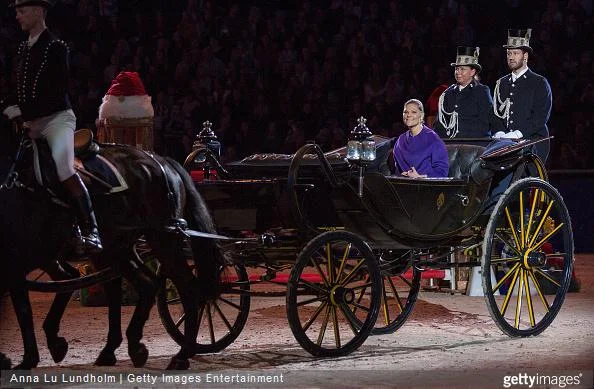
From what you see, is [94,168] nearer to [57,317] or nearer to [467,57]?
[57,317]

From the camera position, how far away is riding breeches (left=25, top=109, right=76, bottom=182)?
6.93 metres

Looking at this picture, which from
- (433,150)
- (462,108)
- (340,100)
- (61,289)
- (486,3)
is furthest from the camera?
(486,3)

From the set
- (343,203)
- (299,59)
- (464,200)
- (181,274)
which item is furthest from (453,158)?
(299,59)

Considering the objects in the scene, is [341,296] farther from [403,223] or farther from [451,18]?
[451,18]

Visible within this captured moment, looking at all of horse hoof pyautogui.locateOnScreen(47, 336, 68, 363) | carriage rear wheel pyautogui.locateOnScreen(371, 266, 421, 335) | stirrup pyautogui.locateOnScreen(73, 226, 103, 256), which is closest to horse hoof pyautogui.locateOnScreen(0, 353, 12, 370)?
horse hoof pyautogui.locateOnScreen(47, 336, 68, 363)

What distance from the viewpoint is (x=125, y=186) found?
24.3 ft

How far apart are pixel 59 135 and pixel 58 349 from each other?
144cm

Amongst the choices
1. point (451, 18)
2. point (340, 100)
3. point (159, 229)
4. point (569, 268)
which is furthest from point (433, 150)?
point (451, 18)

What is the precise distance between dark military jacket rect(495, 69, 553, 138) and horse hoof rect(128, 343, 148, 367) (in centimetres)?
409

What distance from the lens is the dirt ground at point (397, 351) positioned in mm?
7129

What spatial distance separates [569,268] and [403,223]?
5.12 ft

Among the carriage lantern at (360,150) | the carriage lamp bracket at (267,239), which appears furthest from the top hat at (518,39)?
the carriage lamp bracket at (267,239)

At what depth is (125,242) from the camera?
7.70 m

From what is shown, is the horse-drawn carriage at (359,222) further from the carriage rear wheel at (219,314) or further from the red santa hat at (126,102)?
the red santa hat at (126,102)
